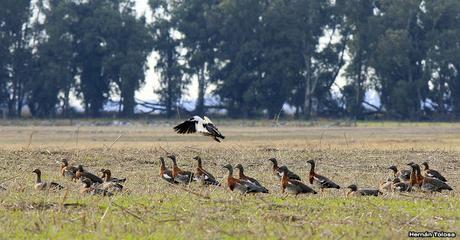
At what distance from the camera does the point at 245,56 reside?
242ft

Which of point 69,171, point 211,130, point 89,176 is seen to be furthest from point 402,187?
point 69,171

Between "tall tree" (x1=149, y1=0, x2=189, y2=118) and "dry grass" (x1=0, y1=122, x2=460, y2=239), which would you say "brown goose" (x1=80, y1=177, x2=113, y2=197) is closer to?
"dry grass" (x1=0, y1=122, x2=460, y2=239)

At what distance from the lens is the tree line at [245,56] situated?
235ft

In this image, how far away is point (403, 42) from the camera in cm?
7025

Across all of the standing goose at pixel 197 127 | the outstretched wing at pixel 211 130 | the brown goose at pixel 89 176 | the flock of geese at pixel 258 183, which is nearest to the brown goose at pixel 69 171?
the flock of geese at pixel 258 183

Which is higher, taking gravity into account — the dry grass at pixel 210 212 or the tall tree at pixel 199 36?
the tall tree at pixel 199 36

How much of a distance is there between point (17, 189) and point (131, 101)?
56.1m

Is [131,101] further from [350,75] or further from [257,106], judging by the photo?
[350,75]

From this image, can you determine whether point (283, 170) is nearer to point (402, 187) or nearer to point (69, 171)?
point (402, 187)

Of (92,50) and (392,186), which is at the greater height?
(92,50)

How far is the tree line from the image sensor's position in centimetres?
7169

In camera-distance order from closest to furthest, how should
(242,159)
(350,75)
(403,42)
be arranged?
(242,159) < (403,42) < (350,75)

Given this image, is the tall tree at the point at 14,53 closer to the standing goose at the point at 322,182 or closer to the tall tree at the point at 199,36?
the tall tree at the point at 199,36

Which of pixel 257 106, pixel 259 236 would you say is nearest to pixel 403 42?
pixel 257 106
